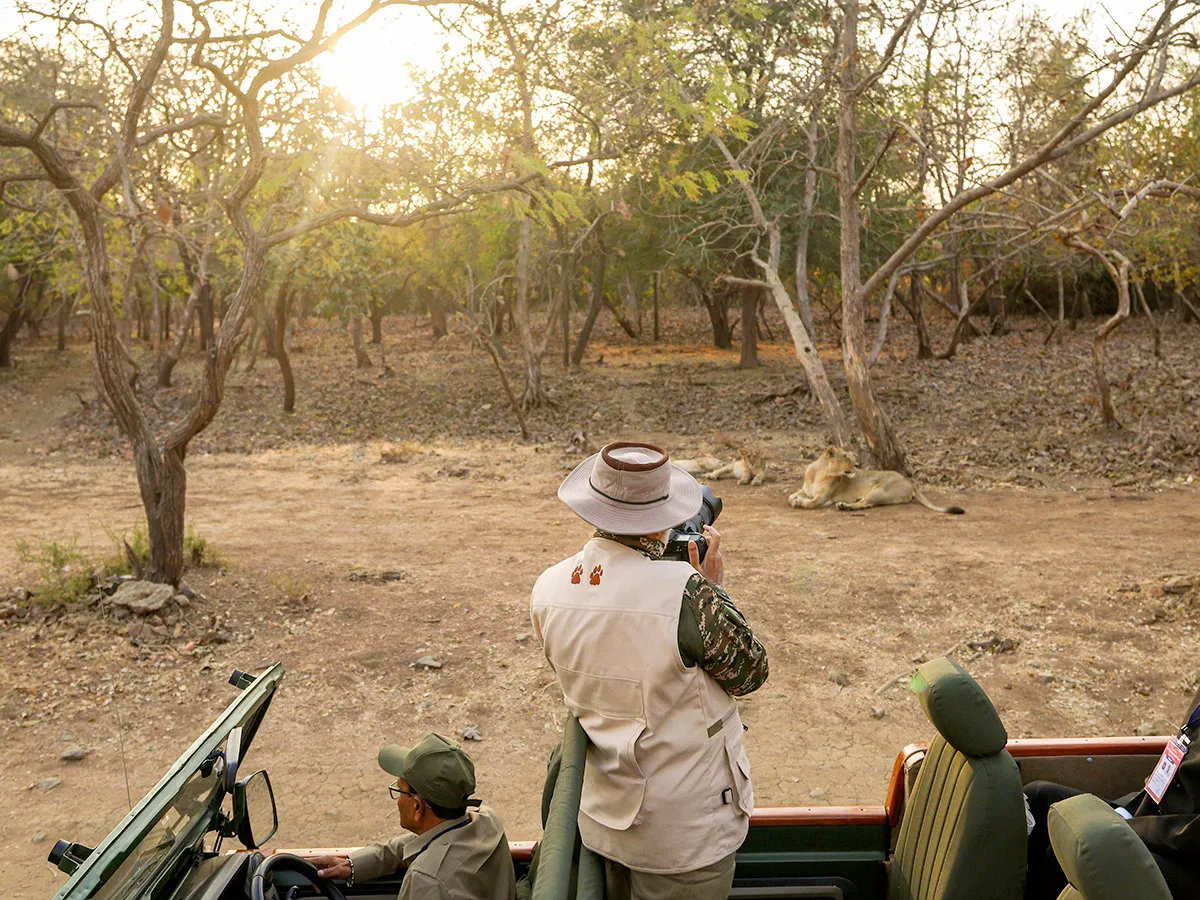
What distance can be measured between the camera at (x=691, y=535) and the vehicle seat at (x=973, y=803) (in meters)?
0.68

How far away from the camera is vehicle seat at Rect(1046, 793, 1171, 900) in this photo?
1716 millimetres

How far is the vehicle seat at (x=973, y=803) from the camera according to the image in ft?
8.38

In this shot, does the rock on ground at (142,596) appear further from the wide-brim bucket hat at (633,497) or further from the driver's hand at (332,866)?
the wide-brim bucket hat at (633,497)

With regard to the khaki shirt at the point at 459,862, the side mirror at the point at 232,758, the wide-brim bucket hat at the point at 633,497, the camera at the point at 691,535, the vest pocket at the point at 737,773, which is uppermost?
the wide-brim bucket hat at the point at 633,497

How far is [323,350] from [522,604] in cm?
2421

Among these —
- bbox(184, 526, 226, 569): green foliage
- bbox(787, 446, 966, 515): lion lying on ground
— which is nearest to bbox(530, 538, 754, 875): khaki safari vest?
bbox(184, 526, 226, 569): green foliage

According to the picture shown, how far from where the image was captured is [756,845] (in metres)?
3.11

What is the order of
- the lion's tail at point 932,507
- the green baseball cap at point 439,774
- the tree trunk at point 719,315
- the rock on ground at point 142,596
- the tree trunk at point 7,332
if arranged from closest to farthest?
the green baseball cap at point 439,774 → the rock on ground at point 142,596 → the lion's tail at point 932,507 → the tree trunk at point 7,332 → the tree trunk at point 719,315

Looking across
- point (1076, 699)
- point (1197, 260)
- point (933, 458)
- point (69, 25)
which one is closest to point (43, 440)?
point (69, 25)

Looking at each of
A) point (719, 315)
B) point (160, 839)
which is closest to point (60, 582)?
point (160, 839)

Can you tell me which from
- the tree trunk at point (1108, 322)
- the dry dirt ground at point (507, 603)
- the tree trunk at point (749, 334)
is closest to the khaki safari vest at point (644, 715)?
Answer: the dry dirt ground at point (507, 603)

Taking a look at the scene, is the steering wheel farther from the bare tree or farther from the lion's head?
the lion's head

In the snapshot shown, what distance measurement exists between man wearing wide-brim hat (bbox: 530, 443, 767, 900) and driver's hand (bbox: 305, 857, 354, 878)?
75cm

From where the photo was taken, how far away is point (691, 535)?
2688mm
